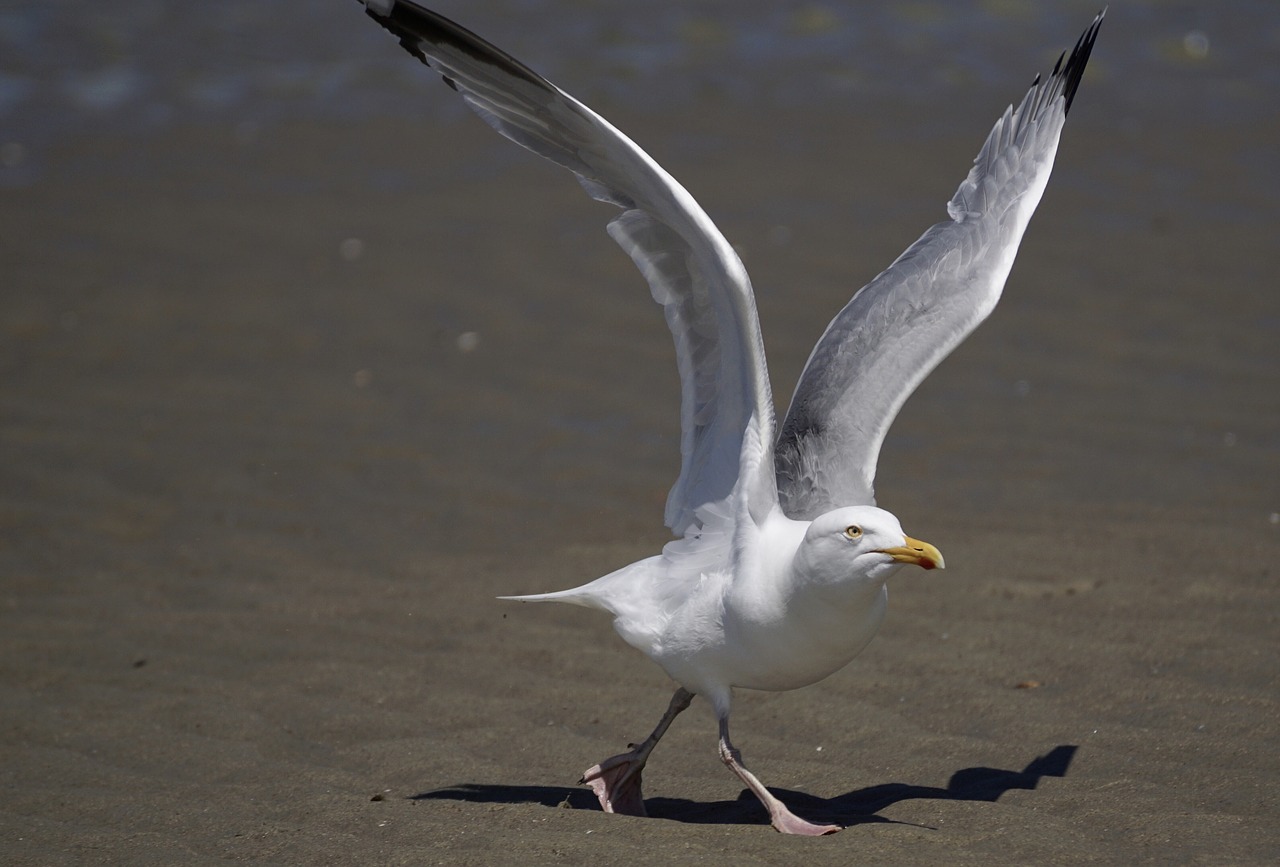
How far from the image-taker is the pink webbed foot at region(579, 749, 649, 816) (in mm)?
4051

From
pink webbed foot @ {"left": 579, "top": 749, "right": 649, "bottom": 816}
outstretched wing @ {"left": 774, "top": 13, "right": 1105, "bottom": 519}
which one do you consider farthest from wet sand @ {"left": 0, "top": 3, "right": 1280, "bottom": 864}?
outstretched wing @ {"left": 774, "top": 13, "right": 1105, "bottom": 519}

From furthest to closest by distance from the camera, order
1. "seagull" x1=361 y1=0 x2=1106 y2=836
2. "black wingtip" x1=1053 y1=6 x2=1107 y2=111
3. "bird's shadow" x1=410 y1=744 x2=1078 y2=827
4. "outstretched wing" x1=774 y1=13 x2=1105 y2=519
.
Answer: "black wingtip" x1=1053 y1=6 x2=1107 y2=111 → "outstretched wing" x1=774 y1=13 x2=1105 y2=519 → "bird's shadow" x1=410 y1=744 x2=1078 y2=827 → "seagull" x1=361 y1=0 x2=1106 y2=836

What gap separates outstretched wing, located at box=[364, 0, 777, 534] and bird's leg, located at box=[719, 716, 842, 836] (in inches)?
25.6

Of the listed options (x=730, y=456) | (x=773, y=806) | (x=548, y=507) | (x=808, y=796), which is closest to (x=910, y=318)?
(x=730, y=456)

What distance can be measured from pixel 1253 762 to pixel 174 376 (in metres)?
6.07

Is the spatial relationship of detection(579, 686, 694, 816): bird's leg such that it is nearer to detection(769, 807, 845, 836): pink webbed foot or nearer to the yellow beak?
detection(769, 807, 845, 836): pink webbed foot

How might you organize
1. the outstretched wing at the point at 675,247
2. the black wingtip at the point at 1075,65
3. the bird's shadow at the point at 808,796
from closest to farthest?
1. the outstretched wing at the point at 675,247
2. the bird's shadow at the point at 808,796
3. the black wingtip at the point at 1075,65

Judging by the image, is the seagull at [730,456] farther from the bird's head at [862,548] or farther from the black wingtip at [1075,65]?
the black wingtip at [1075,65]

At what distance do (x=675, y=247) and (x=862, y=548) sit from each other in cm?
103

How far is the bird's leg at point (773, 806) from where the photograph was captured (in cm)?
369

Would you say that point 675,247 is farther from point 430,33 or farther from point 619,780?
point 619,780

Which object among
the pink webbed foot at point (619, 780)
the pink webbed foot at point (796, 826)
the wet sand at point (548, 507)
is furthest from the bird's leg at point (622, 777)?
the pink webbed foot at point (796, 826)

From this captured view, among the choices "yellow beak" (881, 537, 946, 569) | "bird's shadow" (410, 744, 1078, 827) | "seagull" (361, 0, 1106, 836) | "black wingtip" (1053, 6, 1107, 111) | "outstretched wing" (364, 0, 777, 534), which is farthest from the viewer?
"black wingtip" (1053, 6, 1107, 111)

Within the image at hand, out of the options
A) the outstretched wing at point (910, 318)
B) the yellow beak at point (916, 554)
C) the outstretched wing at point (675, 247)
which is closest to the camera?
the yellow beak at point (916, 554)
